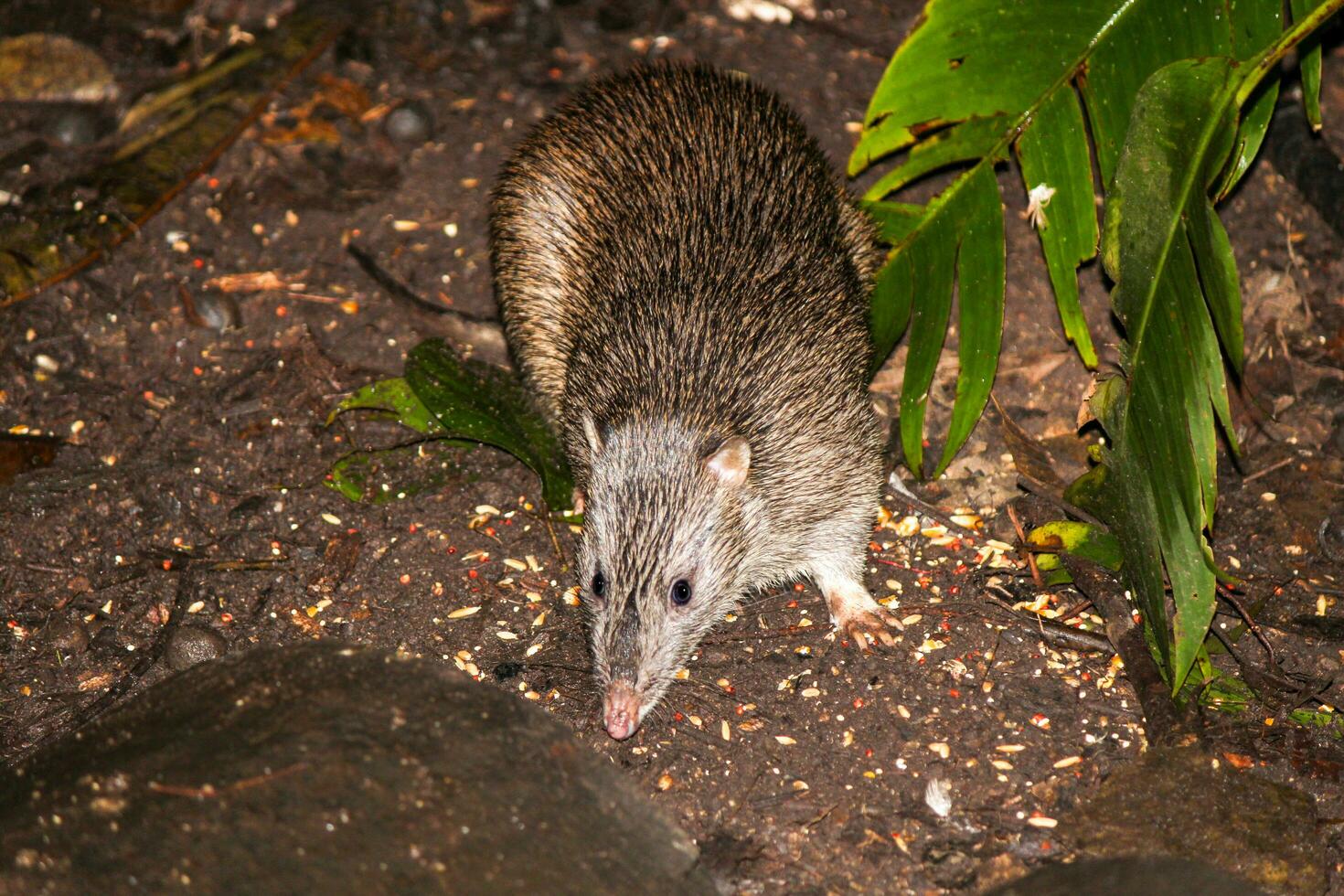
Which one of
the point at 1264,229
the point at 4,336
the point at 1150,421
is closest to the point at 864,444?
the point at 1150,421

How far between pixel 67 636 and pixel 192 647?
1.81 feet

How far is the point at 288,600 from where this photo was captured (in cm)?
499

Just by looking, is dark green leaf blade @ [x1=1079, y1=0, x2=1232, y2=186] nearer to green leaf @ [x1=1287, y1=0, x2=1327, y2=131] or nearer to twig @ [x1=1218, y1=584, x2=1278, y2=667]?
green leaf @ [x1=1287, y1=0, x2=1327, y2=131]

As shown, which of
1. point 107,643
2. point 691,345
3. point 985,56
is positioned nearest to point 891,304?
A: point 985,56

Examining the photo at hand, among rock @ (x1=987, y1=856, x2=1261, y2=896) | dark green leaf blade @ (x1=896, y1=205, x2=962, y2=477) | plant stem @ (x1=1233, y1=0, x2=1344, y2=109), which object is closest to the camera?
rock @ (x1=987, y1=856, x2=1261, y2=896)

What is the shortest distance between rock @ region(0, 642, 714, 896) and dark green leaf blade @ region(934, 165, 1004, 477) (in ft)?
7.33

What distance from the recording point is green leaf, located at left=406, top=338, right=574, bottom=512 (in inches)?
211

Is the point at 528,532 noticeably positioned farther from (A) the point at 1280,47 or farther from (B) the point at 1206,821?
(A) the point at 1280,47

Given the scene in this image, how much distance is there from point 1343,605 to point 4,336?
6.18m

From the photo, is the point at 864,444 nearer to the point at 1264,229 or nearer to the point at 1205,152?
the point at 1205,152

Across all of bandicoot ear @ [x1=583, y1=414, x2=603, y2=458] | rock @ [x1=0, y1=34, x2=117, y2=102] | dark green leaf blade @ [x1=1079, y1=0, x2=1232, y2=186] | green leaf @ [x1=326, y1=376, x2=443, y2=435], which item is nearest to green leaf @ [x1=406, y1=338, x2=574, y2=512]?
green leaf @ [x1=326, y1=376, x2=443, y2=435]

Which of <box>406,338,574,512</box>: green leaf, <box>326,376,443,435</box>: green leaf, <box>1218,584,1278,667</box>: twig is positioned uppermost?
<box>1218,584,1278,667</box>: twig

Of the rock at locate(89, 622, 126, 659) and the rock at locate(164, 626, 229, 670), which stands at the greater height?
the rock at locate(164, 626, 229, 670)

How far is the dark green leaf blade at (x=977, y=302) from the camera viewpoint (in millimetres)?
5121
